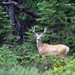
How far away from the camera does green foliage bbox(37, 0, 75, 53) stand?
A: 18016 millimetres

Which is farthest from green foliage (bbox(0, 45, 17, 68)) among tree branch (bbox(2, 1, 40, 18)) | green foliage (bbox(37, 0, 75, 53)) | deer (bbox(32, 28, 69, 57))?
tree branch (bbox(2, 1, 40, 18))

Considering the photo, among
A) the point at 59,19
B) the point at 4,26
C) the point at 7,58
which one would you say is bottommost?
the point at 7,58

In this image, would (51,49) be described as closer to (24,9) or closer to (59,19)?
(59,19)

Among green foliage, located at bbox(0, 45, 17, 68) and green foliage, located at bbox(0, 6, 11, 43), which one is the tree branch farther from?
green foliage, located at bbox(0, 45, 17, 68)

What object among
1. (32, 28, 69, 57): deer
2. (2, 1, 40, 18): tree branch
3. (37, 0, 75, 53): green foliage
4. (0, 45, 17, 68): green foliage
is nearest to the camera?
(0, 45, 17, 68): green foliage

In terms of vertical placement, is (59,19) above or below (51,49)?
above

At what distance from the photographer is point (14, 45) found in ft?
66.7

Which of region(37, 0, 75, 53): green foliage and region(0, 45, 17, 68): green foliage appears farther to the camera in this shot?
region(37, 0, 75, 53): green foliage

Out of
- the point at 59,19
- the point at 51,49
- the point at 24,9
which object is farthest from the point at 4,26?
the point at 51,49

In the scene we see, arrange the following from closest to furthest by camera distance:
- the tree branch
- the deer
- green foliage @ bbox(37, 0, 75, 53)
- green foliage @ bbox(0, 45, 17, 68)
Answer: green foliage @ bbox(0, 45, 17, 68) → the deer → green foliage @ bbox(37, 0, 75, 53) → the tree branch

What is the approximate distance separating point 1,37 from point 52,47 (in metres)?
3.84

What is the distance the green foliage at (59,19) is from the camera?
59.1ft

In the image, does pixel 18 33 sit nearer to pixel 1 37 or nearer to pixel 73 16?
pixel 1 37

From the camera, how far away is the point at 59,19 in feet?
60.0
